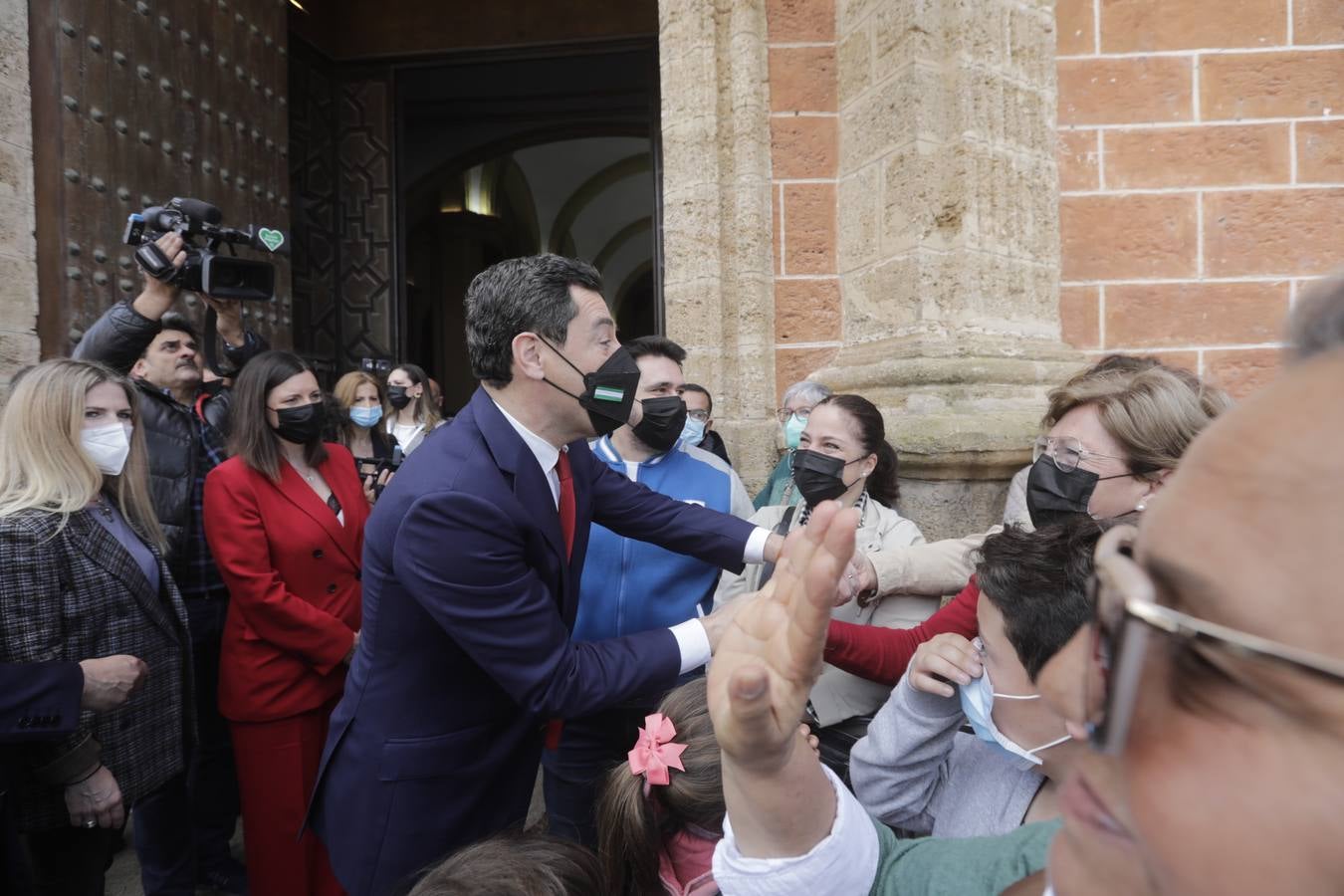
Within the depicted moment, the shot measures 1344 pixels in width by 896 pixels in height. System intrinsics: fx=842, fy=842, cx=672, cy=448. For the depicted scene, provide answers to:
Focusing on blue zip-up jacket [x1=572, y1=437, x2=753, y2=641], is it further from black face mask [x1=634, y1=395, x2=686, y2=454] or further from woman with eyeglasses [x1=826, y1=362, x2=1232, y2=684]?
woman with eyeglasses [x1=826, y1=362, x2=1232, y2=684]

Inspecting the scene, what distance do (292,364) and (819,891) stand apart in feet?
9.34

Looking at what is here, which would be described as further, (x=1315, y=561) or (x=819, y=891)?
(x=819, y=891)

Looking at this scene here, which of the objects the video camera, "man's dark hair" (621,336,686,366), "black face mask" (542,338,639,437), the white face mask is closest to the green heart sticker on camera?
the video camera

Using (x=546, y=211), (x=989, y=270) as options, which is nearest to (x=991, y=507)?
(x=989, y=270)

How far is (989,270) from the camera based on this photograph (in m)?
3.53

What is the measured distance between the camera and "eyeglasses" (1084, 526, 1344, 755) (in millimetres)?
430

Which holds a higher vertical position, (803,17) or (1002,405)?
(803,17)

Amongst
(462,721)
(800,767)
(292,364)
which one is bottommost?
(462,721)

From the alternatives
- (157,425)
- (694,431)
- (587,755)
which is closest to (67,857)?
(587,755)

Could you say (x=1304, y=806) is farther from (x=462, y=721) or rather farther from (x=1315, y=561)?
(x=462, y=721)

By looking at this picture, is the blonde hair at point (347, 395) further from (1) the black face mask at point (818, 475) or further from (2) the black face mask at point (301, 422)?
(1) the black face mask at point (818, 475)

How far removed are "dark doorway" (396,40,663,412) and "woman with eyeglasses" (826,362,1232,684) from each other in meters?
4.99

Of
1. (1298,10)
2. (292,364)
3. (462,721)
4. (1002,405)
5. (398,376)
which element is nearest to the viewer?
(462,721)

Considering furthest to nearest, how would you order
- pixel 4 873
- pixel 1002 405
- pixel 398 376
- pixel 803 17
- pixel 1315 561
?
1. pixel 398 376
2. pixel 803 17
3. pixel 1002 405
4. pixel 4 873
5. pixel 1315 561
